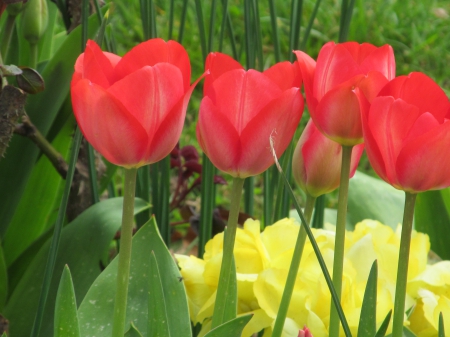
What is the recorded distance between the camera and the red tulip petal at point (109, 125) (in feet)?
1.39

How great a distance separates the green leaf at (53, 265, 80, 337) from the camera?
490 millimetres

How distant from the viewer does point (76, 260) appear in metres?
0.82

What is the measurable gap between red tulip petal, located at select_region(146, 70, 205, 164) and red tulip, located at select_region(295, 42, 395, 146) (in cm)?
9

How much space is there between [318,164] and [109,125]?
163mm

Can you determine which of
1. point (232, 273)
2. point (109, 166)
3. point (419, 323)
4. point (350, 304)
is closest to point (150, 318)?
point (232, 273)

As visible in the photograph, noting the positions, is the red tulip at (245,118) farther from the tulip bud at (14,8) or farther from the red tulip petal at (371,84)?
the tulip bud at (14,8)

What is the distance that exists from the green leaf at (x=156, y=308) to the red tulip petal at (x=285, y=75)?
157 mm

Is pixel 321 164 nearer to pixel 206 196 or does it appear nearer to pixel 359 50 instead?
pixel 359 50

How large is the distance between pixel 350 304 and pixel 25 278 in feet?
1.44

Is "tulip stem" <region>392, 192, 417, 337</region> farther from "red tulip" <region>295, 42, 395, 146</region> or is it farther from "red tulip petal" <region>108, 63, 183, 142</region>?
"red tulip petal" <region>108, 63, 183, 142</region>

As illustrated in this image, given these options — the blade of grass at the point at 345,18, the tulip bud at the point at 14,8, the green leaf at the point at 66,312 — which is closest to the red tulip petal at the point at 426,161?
the green leaf at the point at 66,312

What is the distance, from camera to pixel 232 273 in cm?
56

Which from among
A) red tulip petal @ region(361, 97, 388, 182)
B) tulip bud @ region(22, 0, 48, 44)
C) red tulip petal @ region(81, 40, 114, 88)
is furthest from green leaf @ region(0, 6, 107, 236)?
red tulip petal @ region(361, 97, 388, 182)

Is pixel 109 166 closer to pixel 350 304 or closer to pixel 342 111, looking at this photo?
pixel 350 304
